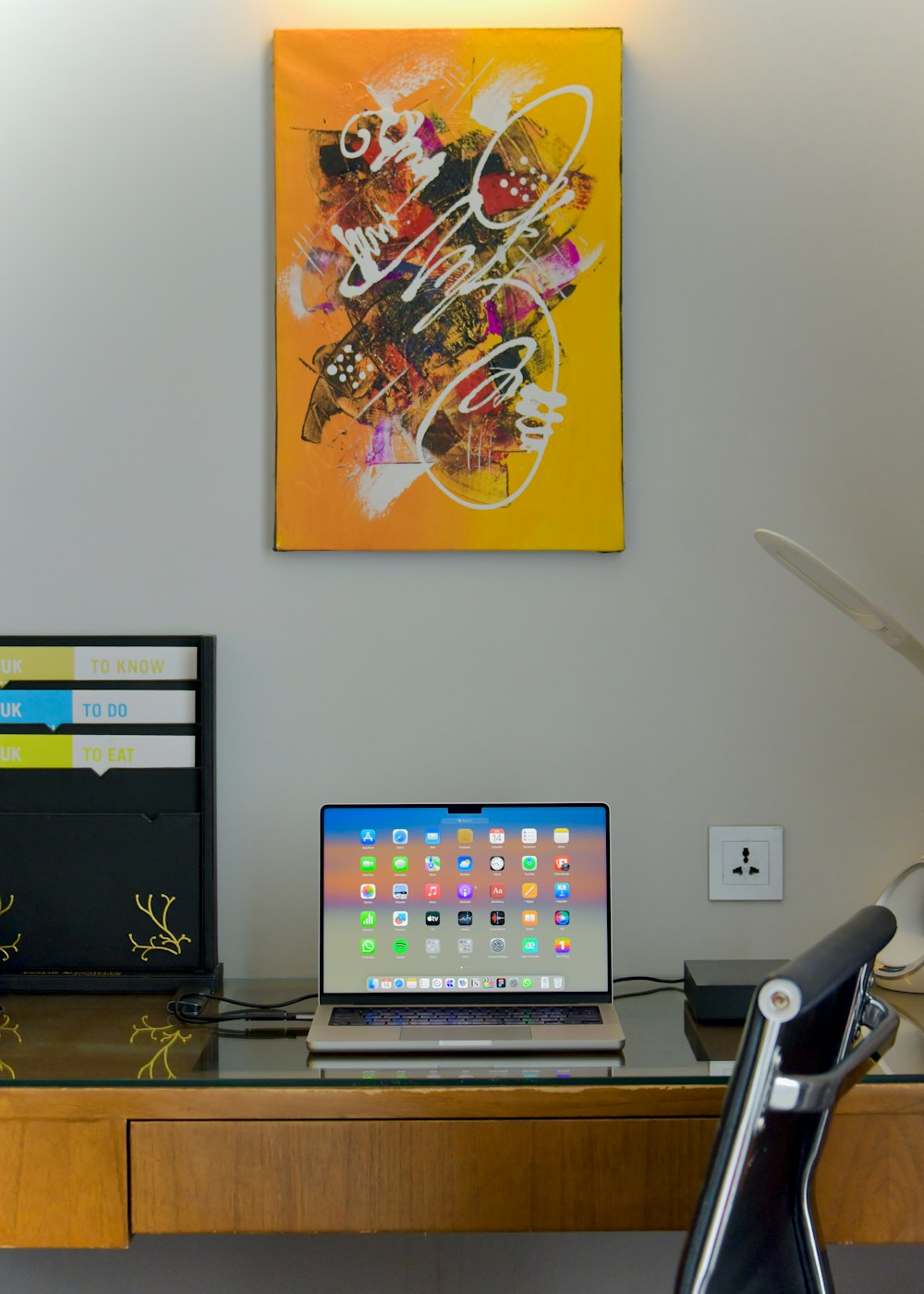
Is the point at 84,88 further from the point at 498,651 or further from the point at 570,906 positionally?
the point at 570,906

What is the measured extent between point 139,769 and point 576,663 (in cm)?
65

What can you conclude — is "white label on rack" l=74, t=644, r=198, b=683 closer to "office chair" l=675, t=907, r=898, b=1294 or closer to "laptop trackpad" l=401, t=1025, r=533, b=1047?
"laptop trackpad" l=401, t=1025, r=533, b=1047

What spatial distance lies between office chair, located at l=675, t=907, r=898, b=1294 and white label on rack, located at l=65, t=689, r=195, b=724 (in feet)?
3.23

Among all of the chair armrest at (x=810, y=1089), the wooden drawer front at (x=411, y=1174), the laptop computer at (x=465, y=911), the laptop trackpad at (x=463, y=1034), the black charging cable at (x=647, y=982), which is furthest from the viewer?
the black charging cable at (x=647, y=982)

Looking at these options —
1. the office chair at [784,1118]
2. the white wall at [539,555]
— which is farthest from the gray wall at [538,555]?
the office chair at [784,1118]

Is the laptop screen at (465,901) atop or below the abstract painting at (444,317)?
below

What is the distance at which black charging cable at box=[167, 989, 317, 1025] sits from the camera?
1.35 meters

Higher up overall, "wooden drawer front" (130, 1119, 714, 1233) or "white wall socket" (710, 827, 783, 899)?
"white wall socket" (710, 827, 783, 899)

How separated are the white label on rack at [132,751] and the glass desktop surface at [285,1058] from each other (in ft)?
1.08

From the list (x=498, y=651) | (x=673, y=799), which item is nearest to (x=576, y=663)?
(x=498, y=651)

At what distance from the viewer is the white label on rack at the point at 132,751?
1.52 meters

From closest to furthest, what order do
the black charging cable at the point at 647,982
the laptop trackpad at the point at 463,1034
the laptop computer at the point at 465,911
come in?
the laptop trackpad at the point at 463,1034, the laptop computer at the point at 465,911, the black charging cable at the point at 647,982

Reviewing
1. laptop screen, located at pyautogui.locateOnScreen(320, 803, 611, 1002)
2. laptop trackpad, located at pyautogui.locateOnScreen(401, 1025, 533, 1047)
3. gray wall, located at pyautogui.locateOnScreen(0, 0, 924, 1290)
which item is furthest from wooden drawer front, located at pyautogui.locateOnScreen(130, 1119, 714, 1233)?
gray wall, located at pyautogui.locateOnScreen(0, 0, 924, 1290)

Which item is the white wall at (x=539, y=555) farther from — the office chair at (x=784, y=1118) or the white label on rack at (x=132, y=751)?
the office chair at (x=784, y=1118)
